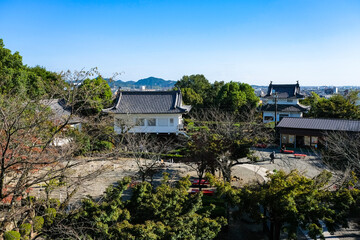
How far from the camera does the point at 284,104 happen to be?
3812 centimetres

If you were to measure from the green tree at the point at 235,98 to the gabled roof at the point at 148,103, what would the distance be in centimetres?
1207

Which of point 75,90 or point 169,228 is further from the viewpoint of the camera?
point 169,228

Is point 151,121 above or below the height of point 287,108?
below

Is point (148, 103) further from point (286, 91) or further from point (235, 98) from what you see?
point (286, 91)

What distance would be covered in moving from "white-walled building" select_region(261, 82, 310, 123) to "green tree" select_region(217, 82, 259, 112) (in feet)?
8.55

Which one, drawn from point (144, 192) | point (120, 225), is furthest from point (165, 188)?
point (120, 225)

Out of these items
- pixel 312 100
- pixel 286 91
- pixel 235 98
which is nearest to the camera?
pixel 235 98

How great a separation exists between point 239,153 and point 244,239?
20.5ft

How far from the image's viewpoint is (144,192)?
30.1 feet

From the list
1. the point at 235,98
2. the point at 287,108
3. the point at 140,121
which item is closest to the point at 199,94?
the point at 235,98

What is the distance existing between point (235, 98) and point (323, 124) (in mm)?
14336

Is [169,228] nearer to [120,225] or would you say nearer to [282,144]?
[120,225]

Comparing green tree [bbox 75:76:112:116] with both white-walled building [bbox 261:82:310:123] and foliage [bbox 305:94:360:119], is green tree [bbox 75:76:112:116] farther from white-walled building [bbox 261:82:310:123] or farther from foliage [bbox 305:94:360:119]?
white-walled building [bbox 261:82:310:123]

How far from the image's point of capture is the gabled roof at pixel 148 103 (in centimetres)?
2745
